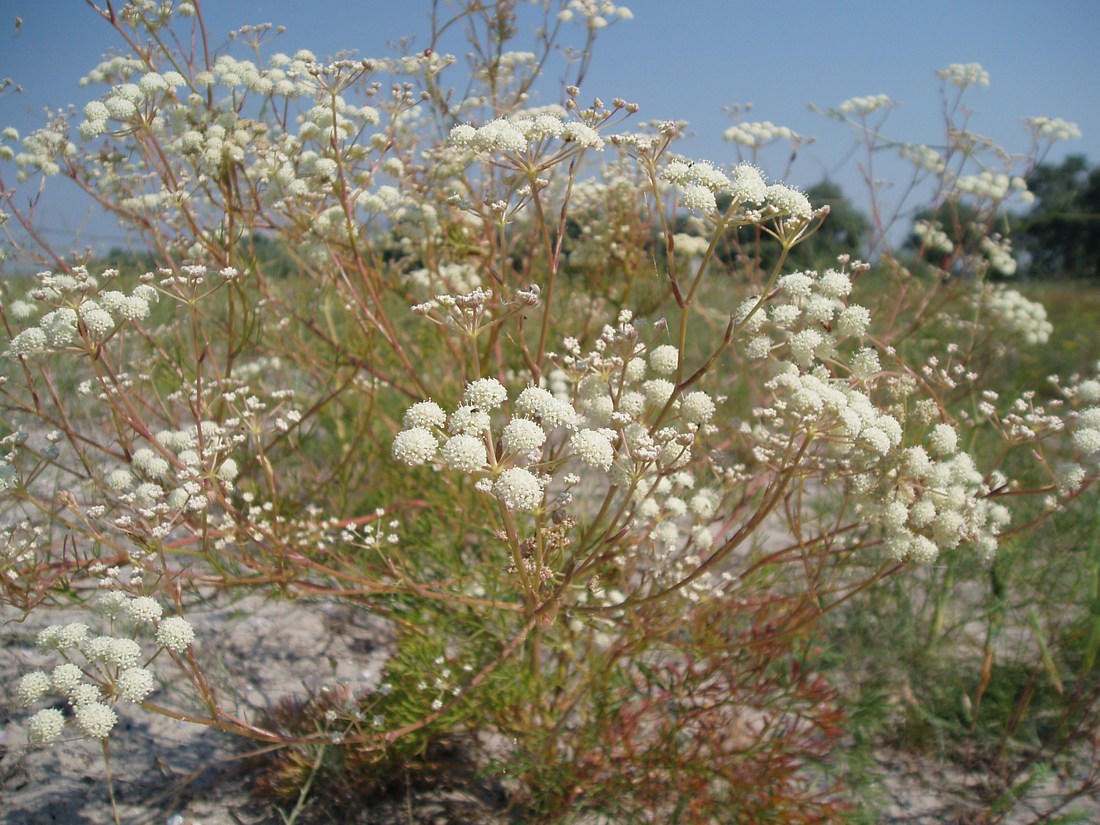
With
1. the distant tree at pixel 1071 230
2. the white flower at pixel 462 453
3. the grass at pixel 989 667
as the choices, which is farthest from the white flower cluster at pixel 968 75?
the distant tree at pixel 1071 230

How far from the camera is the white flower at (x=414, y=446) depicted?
167 centimetres

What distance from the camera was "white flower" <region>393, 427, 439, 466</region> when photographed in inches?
65.7

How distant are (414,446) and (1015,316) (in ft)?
15.2

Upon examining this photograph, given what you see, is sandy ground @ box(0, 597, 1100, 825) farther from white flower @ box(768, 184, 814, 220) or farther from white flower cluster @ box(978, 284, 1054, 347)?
white flower cluster @ box(978, 284, 1054, 347)

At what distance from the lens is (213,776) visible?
2.88m

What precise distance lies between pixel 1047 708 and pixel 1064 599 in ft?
2.29

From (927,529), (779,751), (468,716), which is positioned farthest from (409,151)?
(779,751)

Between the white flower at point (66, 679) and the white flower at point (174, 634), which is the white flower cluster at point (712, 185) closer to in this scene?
the white flower at point (174, 634)

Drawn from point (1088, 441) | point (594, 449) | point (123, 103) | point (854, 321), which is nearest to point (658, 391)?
point (594, 449)

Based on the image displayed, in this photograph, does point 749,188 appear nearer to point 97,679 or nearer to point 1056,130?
point 97,679

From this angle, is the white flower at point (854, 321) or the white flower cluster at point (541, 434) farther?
the white flower at point (854, 321)

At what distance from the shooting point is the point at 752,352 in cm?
218

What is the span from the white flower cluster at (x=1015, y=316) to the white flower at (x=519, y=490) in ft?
13.9

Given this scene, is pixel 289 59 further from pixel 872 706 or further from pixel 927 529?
pixel 872 706
